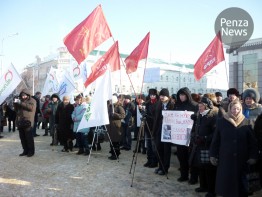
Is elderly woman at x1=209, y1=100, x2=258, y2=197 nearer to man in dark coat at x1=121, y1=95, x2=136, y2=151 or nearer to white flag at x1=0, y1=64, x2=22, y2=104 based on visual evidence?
man in dark coat at x1=121, y1=95, x2=136, y2=151

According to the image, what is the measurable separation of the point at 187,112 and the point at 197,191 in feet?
5.08

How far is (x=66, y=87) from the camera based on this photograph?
12273mm

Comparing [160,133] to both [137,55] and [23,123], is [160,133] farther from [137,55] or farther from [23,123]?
[23,123]

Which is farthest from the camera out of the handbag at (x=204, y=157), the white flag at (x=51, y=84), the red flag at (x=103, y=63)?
the white flag at (x=51, y=84)

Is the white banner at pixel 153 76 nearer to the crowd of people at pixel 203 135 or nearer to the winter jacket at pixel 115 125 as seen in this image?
the crowd of people at pixel 203 135

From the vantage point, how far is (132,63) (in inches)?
303

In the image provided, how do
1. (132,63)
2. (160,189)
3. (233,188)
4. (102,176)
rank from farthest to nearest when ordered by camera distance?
1. (132,63)
2. (102,176)
3. (160,189)
4. (233,188)

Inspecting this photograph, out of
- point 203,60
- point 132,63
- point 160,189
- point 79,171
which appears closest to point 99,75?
point 132,63

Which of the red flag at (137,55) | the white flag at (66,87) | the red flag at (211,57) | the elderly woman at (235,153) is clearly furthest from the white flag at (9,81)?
the elderly woman at (235,153)

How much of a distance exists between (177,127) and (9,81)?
5.61 meters

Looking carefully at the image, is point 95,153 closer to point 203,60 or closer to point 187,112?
point 187,112

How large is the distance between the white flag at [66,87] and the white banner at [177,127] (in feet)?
23.2

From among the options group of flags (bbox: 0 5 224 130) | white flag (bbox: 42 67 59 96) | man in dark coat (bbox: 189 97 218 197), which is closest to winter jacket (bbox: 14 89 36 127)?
group of flags (bbox: 0 5 224 130)

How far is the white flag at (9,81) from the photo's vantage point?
8.43 metres
